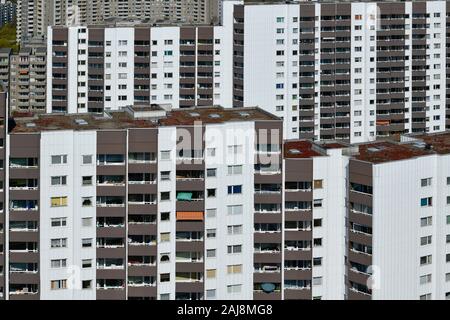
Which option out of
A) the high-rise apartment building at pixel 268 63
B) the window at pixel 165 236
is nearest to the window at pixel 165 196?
the window at pixel 165 236

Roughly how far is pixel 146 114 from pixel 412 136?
16248mm

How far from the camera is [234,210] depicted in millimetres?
59531

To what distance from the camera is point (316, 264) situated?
6034cm

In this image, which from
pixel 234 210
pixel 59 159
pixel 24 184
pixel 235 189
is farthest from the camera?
pixel 235 189

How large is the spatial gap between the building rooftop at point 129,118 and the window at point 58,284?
7.80 meters

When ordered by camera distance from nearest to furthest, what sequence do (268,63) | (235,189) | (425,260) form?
(425,260) → (235,189) → (268,63)

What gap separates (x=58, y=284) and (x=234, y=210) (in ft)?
32.5

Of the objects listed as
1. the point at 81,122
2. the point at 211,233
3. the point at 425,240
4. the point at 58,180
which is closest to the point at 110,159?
the point at 58,180

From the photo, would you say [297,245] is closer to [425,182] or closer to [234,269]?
Result: [234,269]

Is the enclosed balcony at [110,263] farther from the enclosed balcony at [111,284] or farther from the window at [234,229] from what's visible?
the window at [234,229]

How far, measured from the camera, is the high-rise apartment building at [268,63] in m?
114

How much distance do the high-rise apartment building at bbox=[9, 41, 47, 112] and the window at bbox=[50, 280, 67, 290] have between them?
A: 4017 inches
